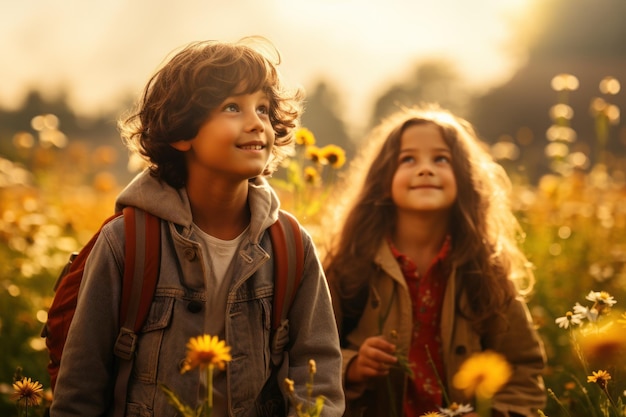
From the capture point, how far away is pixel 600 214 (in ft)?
14.9

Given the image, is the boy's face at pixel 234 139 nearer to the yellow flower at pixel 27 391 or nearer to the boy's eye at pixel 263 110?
the boy's eye at pixel 263 110

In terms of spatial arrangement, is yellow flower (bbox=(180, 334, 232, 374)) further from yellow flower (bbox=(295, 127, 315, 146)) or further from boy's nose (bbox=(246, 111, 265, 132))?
yellow flower (bbox=(295, 127, 315, 146))

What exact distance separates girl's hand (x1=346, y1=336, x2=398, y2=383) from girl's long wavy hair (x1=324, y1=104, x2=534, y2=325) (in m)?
0.32

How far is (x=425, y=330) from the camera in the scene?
2.98 metres

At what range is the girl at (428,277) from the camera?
9.53 ft

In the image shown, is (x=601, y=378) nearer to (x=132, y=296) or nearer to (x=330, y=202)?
(x=132, y=296)

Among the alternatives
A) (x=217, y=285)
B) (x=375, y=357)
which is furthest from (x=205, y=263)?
(x=375, y=357)

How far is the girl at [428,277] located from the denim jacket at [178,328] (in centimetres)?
53

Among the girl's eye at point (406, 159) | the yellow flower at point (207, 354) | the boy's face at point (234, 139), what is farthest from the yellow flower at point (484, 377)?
the girl's eye at point (406, 159)

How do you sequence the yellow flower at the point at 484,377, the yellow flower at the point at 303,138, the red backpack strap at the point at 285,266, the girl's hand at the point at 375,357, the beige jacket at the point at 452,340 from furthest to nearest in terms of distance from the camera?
the yellow flower at the point at 303,138, the beige jacket at the point at 452,340, the girl's hand at the point at 375,357, the red backpack strap at the point at 285,266, the yellow flower at the point at 484,377

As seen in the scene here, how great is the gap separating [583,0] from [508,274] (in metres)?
19.0

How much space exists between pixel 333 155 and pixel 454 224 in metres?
0.57

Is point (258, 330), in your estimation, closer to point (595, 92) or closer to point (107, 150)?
point (107, 150)

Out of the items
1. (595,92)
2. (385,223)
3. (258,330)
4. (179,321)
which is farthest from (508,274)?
(595,92)
